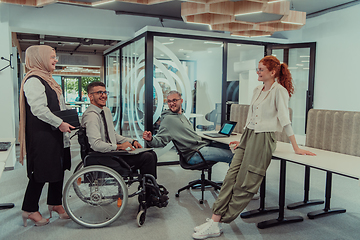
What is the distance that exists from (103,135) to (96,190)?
520mm

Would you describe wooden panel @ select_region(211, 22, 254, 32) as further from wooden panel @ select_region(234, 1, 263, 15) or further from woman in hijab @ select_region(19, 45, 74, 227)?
woman in hijab @ select_region(19, 45, 74, 227)

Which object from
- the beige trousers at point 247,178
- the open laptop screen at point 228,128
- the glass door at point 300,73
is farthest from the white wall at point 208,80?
the beige trousers at point 247,178

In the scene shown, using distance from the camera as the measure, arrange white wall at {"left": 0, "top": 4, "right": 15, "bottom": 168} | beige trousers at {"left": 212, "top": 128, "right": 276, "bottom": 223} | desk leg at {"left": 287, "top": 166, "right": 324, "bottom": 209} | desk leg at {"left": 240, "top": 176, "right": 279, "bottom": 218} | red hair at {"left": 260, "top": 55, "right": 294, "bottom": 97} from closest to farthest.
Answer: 1. beige trousers at {"left": 212, "top": 128, "right": 276, "bottom": 223}
2. red hair at {"left": 260, "top": 55, "right": 294, "bottom": 97}
3. desk leg at {"left": 240, "top": 176, "right": 279, "bottom": 218}
4. desk leg at {"left": 287, "top": 166, "right": 324, "bottom": 209}
5. white wall at {"left": 0, "top": 4, "right": 15, "bottom": 168}

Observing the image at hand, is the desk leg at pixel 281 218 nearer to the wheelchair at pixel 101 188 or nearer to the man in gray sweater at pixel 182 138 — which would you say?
the man in gray sweater at pixel 182 138

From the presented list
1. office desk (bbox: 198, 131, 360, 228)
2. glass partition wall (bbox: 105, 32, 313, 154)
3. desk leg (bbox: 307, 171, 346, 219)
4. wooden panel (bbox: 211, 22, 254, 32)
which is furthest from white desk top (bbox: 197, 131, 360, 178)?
glass partition wall (bbox: 105, 32, 313, 154)

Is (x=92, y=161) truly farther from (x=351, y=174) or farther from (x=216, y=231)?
(x=351, y=174)

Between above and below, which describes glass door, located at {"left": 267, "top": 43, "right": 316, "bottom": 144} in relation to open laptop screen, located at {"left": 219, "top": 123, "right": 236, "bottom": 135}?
above

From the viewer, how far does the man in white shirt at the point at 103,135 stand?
2.76 metres

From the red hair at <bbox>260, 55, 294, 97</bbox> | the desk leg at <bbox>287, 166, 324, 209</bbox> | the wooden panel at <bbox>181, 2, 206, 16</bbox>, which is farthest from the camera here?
the wooden panel at <bbox>181, 2, 206, 16</bbox>

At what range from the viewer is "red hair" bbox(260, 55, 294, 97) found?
107 inches

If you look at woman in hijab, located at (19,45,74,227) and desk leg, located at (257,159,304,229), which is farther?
desk leg, located at (257,159,304,229)

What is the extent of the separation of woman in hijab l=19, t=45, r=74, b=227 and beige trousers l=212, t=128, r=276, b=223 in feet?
4.97

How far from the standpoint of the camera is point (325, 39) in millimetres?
5965

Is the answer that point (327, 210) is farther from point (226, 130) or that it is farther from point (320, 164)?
point (226, 130)
